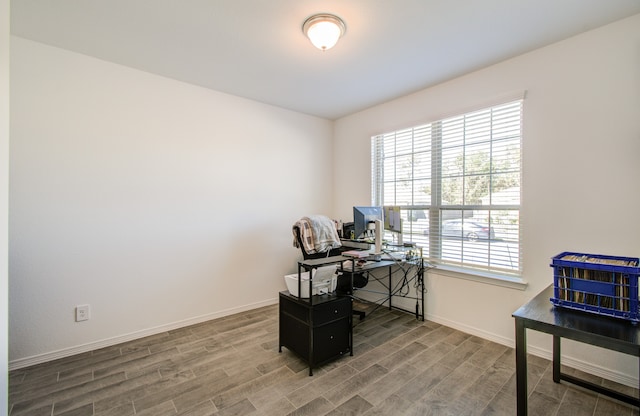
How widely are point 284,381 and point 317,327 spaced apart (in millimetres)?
455

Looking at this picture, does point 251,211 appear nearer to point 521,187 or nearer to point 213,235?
point 213,235

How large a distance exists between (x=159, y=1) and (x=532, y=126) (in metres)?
3.12

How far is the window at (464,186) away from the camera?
8.94 feet

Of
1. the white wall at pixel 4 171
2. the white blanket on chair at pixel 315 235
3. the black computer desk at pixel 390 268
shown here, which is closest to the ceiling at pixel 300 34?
the white wall at pixel 4 171

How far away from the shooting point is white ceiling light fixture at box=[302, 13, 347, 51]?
2.07m

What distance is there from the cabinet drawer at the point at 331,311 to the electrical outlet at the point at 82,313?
2126 mm

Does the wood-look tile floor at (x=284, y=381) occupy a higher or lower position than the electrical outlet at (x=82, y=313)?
lower

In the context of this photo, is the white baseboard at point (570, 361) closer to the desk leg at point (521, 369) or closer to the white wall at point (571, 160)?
the white wall at point (571, 160)

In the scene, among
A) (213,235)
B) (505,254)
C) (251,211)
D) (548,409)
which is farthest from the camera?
(251,211)

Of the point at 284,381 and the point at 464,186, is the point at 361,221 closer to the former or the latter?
the point at 464,186

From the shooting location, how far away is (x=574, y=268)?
1.55 metres

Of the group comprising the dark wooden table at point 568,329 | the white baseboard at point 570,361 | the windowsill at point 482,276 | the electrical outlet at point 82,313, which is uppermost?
the dark wooden table at point 568,329

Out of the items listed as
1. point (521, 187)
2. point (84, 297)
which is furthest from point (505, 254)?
point (84, 297)

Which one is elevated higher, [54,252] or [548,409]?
[54,252]
